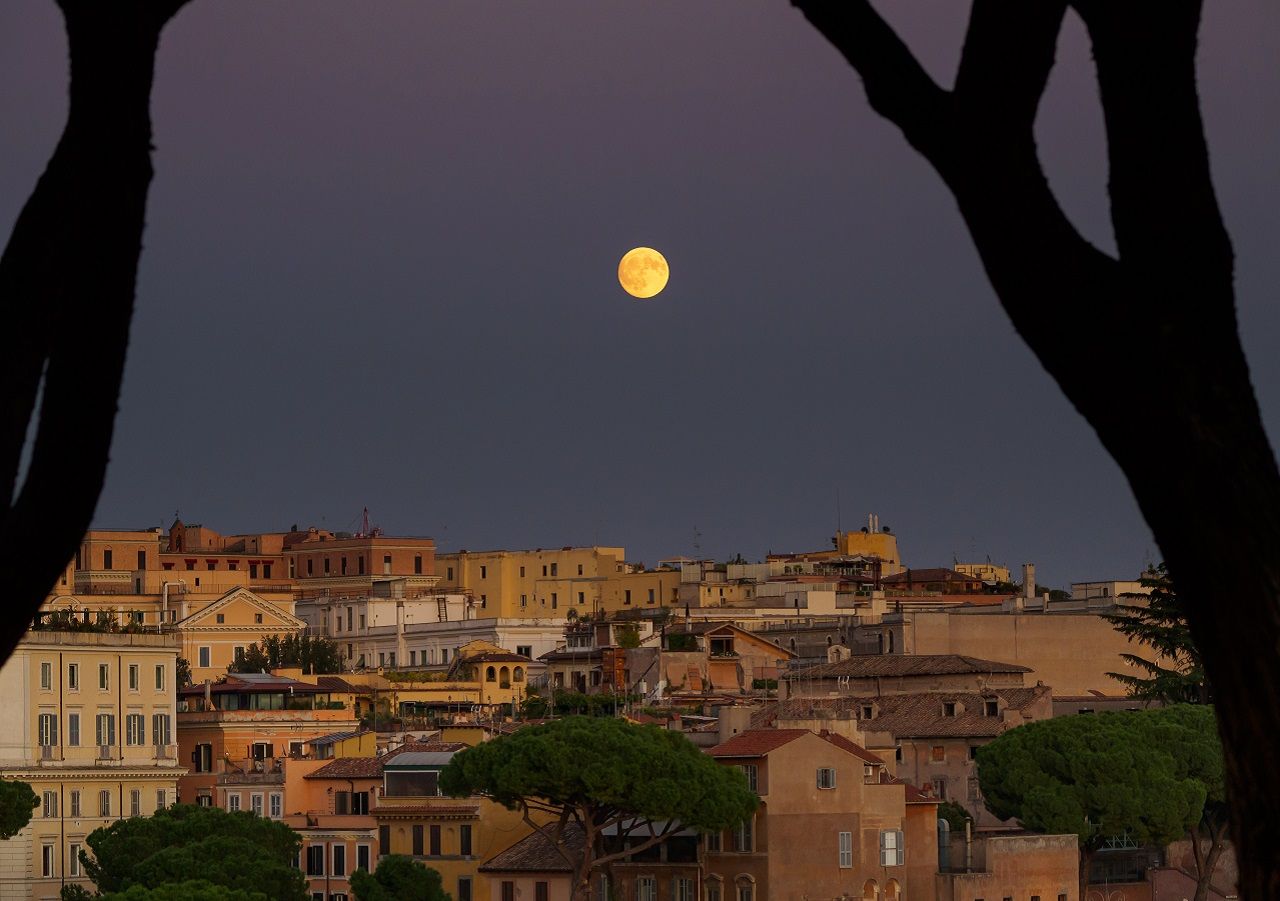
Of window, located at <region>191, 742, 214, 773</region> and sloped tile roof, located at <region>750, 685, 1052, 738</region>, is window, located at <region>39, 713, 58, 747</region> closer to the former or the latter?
window, located at <region>191, 742, 214, 773</region>

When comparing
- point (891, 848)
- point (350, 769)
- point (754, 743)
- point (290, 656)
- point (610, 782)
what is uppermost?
point (290, 656)

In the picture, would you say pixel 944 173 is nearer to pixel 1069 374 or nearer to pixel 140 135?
pixel 1069 374

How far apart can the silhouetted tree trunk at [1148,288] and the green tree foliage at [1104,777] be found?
181 ft

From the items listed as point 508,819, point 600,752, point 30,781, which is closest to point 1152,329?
point 600,752

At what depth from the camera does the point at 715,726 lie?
6838 centimetres

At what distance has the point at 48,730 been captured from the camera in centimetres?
6638

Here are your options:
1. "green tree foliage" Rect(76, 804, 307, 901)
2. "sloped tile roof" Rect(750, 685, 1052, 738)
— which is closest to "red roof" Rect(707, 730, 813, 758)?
"green tree foliage" Rect(76, 804, 307, 901)

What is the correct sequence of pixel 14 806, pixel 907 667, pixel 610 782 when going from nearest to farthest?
pixel 610 782 < pixel 14 806 < pixel 907 667

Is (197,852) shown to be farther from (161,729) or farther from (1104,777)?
(1104,777)

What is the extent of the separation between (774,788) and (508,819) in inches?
264

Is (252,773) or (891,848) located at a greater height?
(252,773)

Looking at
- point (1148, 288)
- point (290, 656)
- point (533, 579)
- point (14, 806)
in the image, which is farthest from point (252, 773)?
point (533, 579)

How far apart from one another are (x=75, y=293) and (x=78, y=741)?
2460 inches

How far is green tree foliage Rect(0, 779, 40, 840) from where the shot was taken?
58656mm
